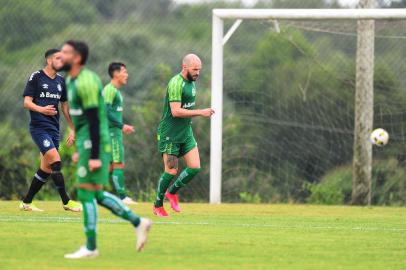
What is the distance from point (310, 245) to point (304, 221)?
3533 mm

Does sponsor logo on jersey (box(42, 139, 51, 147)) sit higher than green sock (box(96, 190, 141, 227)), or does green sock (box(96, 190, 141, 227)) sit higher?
sponsor logo on jersey (box(42, 139, 51, 147))

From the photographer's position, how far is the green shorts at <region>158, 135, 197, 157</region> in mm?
15781

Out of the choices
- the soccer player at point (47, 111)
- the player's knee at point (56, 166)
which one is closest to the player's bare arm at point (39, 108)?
the soccer player at point (47, 111)

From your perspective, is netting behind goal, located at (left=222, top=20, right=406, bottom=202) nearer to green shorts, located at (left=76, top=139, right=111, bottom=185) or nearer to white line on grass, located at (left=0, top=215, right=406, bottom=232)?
white line on grass, located at (left=0, top=215, right=406, bottom=232)

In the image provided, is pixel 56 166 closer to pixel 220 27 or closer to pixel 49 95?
pixel 49 95

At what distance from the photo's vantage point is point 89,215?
10234 mm

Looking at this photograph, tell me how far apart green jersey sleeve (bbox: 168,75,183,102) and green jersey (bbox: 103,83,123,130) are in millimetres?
1957

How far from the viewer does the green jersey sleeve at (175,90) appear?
15.3 metres

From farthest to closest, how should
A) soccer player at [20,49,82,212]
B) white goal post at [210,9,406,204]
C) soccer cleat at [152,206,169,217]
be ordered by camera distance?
white goal post at [210,9,406,204], soccer cleat at [152,206,169,217], soccer player at [20,49,82,212]

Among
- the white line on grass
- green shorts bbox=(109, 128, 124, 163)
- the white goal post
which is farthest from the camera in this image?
the white goal post

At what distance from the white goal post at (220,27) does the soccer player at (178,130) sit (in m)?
4.59

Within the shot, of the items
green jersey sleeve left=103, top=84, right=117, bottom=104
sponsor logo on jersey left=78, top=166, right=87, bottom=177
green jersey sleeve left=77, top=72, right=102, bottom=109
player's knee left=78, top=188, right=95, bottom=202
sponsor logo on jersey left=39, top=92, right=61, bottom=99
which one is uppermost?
green jersey sleeve left=103, top=84, right=117, bottom=104

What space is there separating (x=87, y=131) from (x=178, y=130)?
5.50 meters

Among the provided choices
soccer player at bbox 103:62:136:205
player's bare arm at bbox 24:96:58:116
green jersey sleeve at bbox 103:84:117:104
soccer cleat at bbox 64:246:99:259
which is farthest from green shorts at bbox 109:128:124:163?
soccer cleat at bbox 64:246:99:259
